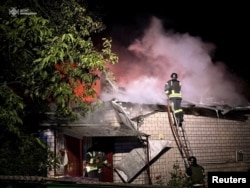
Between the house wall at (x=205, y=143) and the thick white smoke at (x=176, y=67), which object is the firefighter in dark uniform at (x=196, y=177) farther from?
the thick white smoke at (x=176, y=67)

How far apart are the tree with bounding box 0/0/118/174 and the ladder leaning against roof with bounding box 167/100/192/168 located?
5.20 m

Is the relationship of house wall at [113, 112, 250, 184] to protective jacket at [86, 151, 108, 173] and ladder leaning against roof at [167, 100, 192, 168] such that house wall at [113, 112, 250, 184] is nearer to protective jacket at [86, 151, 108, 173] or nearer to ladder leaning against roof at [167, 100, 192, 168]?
ladder leaning against roof at [167, 100, 192, 168]

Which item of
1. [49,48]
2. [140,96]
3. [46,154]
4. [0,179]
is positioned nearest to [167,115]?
[140,96]

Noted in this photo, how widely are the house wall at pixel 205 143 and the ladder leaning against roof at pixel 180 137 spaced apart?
156 millimetres

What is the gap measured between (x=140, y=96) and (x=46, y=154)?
16.8 feet

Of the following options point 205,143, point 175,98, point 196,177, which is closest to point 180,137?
point 205,143

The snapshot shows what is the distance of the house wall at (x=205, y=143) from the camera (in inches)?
498

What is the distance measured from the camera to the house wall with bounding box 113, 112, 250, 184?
1265 centimetres

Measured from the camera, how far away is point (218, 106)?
1369 cm

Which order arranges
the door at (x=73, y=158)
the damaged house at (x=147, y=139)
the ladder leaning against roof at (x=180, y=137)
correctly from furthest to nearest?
the ladder leaning against roof at (x=180, y=137)
the door at (x=73, y=158)
the damaged house at (x=147, y=139)

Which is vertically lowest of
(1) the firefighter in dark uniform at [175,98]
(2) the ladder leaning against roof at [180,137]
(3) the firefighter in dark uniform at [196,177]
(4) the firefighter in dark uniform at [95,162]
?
(3) the firefighter in dark uniform at [196,177]

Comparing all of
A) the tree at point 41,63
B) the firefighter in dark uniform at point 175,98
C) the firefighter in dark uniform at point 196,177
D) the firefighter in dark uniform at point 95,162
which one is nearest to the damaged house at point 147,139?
the firefighter in dark uniform at point 95,162

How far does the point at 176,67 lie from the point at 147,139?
25.2 feet

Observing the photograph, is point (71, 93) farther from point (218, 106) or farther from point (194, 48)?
point (194, 48)
